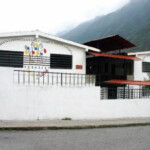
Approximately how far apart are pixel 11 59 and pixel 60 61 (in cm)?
342

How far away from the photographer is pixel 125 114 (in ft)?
51.6

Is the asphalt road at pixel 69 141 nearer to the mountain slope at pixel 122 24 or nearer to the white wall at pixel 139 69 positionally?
the white wall at pixel 139 69

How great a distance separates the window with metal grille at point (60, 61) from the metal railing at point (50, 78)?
3.19 feet

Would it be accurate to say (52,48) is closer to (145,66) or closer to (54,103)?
(54,103)

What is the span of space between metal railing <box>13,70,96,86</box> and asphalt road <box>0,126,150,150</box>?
149 inches

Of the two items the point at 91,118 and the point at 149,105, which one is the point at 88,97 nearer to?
the point at 91,118

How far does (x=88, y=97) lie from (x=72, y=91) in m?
1.07

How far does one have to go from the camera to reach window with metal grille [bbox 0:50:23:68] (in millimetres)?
16422

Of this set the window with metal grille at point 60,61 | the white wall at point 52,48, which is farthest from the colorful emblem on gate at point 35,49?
the window with metal grille at point 60,61

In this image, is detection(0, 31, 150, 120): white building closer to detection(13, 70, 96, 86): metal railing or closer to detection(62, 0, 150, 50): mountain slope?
detection(13, 70, 96, 86): metal railing

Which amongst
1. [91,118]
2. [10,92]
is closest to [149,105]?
[91,118]

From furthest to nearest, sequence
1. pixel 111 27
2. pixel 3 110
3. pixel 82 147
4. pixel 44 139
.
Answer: pixel 111 27, pixel 3 110, pixel 44 139, pixel 82 147

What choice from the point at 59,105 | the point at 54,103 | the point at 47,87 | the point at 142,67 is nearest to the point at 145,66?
the point at 142,67

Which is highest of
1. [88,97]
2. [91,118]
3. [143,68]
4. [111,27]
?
[111,27]
